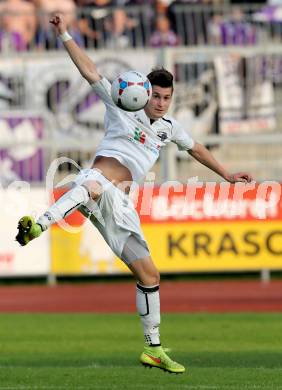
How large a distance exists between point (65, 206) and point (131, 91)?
3.48ft

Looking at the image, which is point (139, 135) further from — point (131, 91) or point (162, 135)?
point (131, 91)

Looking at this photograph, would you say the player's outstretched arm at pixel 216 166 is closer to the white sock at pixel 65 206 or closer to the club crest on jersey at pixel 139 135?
the club crest on jersey at pixel 139 135

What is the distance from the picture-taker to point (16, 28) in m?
20.9

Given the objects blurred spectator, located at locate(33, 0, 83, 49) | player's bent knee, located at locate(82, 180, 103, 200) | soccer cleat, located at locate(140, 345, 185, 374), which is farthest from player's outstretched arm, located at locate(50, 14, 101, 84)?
blurred spectator, located at locate(33, 0, 83, 49)

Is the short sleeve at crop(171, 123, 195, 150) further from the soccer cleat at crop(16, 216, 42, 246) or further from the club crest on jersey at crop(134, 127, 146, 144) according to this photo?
the soccer cleat at crop(16, 216, 42, 246)

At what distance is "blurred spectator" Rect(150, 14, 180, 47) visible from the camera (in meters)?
20.8

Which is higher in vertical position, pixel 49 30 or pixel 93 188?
pixel 49 30

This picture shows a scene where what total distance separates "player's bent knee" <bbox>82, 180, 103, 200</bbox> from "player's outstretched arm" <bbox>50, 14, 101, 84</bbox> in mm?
840

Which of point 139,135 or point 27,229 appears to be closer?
point 27,229

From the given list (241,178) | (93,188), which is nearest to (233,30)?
(241,178)

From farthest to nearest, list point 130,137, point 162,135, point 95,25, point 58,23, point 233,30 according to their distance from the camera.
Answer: point 233,30
point 95,25
point 162,135
point 130,137
point 58,23

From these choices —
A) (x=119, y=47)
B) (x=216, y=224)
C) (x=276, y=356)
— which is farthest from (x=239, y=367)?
(x=119, y=47)

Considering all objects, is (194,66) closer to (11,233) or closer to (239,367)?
(11,233)

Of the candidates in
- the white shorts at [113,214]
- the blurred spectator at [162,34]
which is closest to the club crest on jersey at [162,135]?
the white shorts at [113,214]
